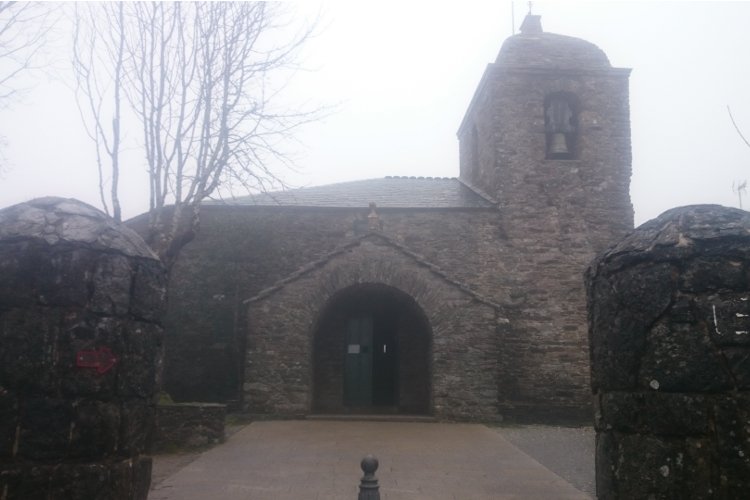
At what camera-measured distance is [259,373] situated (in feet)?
47.6

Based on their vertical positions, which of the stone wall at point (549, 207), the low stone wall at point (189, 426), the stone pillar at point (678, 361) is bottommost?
the low stone wall at point (189, 426)

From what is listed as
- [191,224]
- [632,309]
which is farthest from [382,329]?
[632,309]

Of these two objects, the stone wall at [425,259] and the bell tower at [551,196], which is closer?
the stone wall at [425,259]

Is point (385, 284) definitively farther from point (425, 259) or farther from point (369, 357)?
point (369, 357)

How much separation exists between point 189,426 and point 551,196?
1156cm

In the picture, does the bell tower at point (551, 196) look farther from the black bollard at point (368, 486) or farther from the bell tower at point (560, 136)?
the black bollard at point (368, 486)

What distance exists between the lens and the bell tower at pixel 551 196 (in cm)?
1714

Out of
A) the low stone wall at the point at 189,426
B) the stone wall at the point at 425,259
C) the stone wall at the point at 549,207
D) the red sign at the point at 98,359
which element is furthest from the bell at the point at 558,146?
the red sign at the point at 98,359

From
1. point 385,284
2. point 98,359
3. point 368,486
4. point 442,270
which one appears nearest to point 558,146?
point 442,270

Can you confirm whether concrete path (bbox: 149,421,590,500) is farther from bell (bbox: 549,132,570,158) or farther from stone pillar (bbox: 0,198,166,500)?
bell (bbox: 549,132,570,158)

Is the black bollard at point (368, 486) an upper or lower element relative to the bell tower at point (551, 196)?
lower

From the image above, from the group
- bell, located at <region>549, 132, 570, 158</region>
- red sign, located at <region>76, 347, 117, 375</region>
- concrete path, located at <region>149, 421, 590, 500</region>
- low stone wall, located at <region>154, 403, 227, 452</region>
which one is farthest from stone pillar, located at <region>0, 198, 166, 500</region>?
bell, located at <region>549, 132, 570, 158</region>

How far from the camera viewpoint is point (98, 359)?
2.97 metres

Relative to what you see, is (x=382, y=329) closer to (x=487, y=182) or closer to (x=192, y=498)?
(x=487, y=182)
